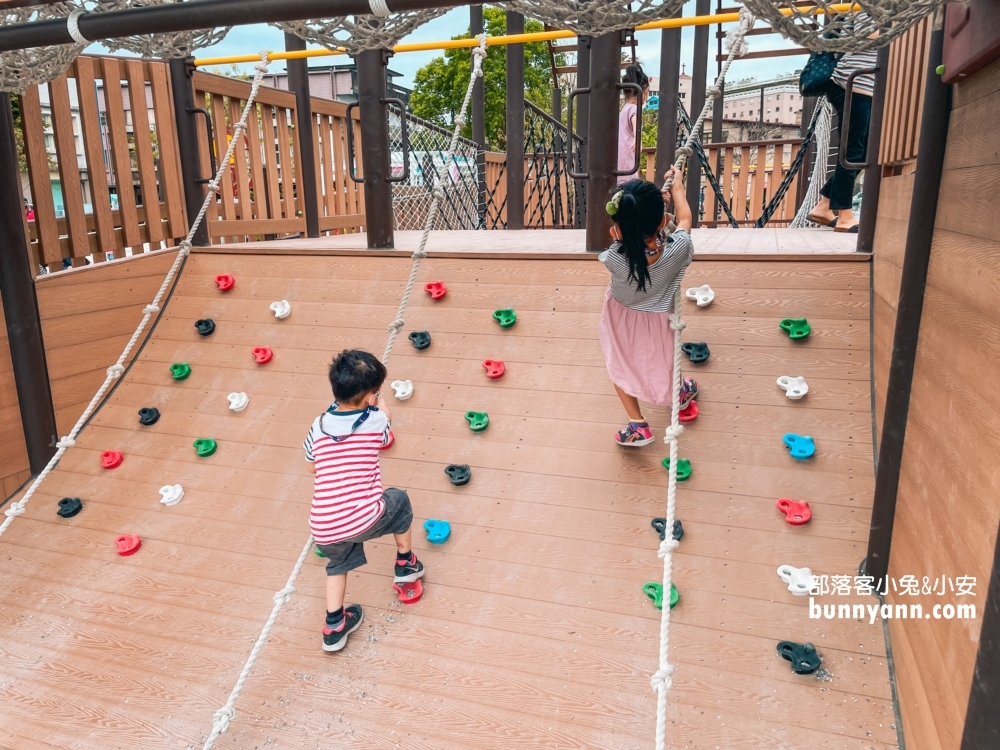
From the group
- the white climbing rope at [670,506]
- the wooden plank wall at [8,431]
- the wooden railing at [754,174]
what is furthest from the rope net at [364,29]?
the wooden railing at [754,174]

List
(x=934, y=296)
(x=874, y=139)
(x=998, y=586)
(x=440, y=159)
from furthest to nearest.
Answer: (x=440, y=159) → (x=874, y=139) → (x=934, y=296) → (x=998, y=586)

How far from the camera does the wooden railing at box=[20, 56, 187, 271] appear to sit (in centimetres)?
337

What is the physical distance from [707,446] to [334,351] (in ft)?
5.55

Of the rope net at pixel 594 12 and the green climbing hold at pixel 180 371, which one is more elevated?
the rope net at pixel 594 12

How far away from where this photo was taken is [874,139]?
3.00 meters

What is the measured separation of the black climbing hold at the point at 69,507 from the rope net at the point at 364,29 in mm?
2051

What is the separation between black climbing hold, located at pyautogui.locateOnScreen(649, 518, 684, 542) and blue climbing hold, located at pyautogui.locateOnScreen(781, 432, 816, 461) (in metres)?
0.47

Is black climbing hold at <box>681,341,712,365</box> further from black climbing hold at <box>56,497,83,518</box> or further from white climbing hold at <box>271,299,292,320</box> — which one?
black climbing hold at <box>56,497,83,518</box>

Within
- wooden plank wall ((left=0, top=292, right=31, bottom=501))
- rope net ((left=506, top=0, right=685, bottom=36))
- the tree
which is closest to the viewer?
rope net ((left=506, top=0, right=685, bottom=36))

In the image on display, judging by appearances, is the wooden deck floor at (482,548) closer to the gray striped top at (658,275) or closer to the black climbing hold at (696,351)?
the black climbing hold at (696,351)

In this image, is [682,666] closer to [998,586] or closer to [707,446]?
[707,446]

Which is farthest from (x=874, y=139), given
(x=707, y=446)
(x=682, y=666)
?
(x=682, y=666)

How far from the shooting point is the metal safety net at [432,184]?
24.2 feet

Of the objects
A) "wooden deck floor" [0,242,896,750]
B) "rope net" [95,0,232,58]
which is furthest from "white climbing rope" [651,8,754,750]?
"rope net" [95,0,232,58]
